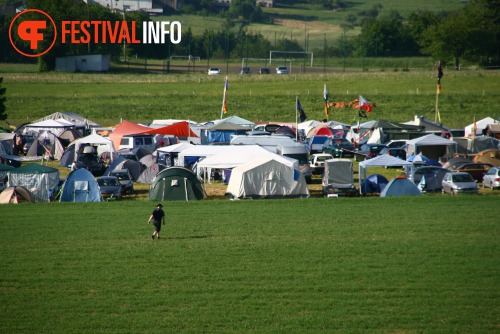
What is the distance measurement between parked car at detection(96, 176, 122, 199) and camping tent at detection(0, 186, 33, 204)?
2871mm

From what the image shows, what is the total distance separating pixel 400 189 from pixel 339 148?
14103 mm

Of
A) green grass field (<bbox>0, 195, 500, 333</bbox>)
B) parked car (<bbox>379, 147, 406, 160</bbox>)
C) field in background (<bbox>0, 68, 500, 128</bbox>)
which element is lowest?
green grass field (<bbox>0, 195, 500, 333</bbox>)

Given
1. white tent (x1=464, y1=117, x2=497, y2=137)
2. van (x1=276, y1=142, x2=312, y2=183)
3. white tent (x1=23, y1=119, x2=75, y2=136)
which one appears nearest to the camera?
van (x1=276, y1=142, x2=312, y2=183)

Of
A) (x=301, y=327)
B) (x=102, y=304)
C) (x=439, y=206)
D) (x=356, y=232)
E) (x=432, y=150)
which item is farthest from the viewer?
(x=432, y=150)

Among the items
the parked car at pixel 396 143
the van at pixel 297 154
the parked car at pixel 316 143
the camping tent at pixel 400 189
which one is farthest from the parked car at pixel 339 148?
the camping tent at pixel 400 189

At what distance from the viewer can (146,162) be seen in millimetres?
38188

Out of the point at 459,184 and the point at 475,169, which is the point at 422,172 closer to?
the point at 459,184

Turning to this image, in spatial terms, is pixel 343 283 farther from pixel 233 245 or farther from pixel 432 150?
pixel 432 150

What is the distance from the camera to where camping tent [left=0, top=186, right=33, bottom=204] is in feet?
99.0

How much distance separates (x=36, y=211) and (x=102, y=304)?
1287 cm

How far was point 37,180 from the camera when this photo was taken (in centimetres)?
3125

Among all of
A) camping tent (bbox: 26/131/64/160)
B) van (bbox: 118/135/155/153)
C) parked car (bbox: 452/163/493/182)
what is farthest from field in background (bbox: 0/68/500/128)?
parked car (bbox: 452/163/493/182)

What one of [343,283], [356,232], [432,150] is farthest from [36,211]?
[432,150]

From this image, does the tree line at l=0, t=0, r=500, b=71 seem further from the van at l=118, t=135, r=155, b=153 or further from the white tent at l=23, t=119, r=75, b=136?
the van at l=118, t=135, r=155, b=153
